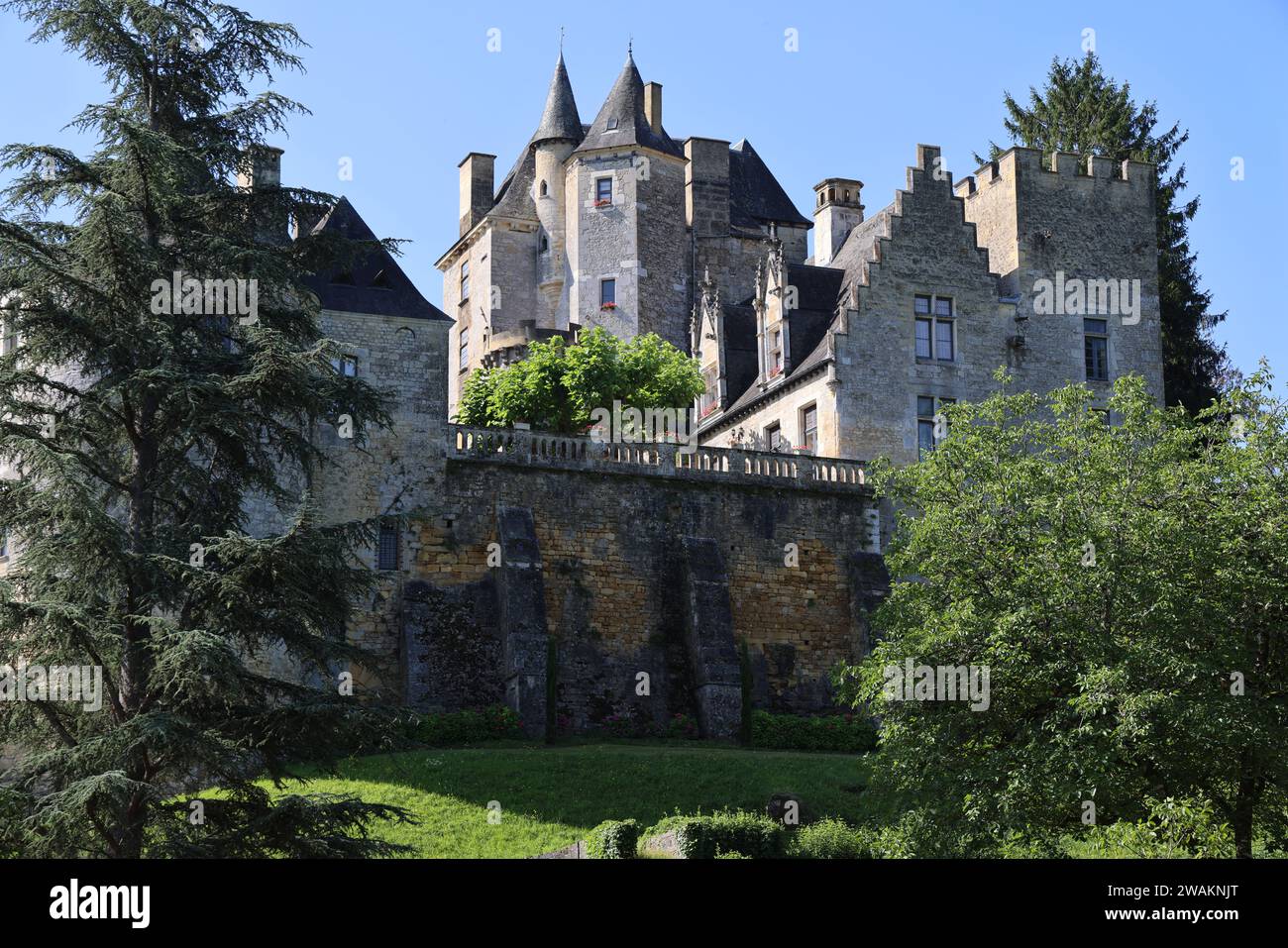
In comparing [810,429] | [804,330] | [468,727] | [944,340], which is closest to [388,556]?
[468,727]

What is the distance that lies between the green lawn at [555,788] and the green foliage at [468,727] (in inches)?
33.0

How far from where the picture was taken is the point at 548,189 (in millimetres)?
62406

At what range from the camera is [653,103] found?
2464 inches

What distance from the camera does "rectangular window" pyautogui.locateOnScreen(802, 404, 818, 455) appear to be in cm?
4684

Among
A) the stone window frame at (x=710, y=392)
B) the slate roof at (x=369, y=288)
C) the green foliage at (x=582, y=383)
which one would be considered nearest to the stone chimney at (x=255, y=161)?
the slate roof at (x=369, y=288)

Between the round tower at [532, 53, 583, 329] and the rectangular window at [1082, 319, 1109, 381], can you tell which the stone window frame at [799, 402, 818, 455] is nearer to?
the rectangular window at [1082, 319, 1109, 381]

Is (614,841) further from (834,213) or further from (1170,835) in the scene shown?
(834,213)

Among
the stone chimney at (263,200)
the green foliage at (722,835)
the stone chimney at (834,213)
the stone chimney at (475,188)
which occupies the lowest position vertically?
the green foliage at (722,835)

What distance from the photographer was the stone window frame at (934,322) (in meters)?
47.7

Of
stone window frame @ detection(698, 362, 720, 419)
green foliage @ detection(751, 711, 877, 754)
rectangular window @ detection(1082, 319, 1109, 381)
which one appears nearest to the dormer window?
stone window frame @ detection(698, 362, 720, 419)

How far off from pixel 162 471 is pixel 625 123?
40079 mm

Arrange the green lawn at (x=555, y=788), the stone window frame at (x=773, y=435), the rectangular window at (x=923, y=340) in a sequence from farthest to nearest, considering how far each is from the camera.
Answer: the stone window frame at (x=773, y=435) < the rectangular window at (x=923, y=340) < the green lawn at (x=555, y=788)

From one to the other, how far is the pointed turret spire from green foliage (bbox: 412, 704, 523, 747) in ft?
102

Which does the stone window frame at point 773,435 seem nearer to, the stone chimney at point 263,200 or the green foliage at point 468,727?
the green foliage at point 468,727
